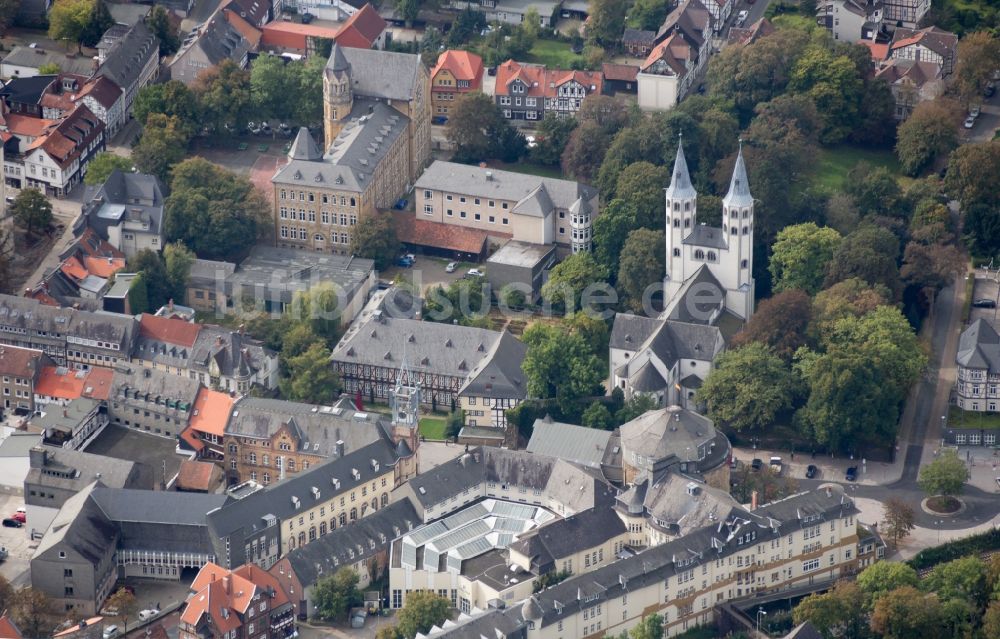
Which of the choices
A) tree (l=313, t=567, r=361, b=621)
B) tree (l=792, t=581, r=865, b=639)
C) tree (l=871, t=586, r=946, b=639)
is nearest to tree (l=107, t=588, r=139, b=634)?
tree (l=313, t=567, r=361, b=621)

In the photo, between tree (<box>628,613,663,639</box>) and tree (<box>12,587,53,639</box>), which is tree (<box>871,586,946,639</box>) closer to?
tree (<box>628,613,663,639</box>)

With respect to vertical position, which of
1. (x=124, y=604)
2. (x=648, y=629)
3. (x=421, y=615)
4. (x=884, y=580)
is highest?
(x=884, y=580)

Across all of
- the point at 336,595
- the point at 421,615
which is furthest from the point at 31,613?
the point at 421,615

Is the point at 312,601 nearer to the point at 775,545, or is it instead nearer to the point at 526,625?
the point at 526,625

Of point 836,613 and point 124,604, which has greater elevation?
point 836,613

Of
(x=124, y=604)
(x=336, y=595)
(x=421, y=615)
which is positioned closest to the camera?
(x=421, y=615)

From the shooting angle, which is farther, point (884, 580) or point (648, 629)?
point (884, 580)

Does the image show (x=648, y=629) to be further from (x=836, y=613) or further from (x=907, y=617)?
(x=907, y=617)
